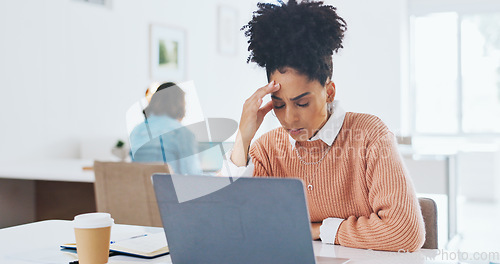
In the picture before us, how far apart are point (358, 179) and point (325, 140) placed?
11 centimetres

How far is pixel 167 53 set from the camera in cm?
417

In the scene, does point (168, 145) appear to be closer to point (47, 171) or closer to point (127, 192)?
point (127, 192)

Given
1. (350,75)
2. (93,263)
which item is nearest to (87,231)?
(93,263)

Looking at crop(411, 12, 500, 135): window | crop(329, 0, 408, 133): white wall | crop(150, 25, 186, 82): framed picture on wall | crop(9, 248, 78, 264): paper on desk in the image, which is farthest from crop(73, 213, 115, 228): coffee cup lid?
crop(411, 12, 500, 135): window

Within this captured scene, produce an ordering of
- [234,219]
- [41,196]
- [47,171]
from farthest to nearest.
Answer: [41,196] → [47,171] → [234,219]

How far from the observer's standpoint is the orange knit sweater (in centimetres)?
109

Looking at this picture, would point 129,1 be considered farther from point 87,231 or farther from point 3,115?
point 87,231

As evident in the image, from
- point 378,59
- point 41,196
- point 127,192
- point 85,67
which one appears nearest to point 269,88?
point 127,192

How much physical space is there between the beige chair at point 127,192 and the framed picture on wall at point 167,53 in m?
1.95

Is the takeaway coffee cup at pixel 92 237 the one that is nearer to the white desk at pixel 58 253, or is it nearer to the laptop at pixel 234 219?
the white desk at pixel 58 253

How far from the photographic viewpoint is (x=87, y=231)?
3.17 ft

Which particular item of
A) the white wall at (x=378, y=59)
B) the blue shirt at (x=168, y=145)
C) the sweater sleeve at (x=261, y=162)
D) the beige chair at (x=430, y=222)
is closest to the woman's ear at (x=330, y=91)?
the sweater sleeve at (x=261, y=162)

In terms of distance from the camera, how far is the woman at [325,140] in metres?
1.10

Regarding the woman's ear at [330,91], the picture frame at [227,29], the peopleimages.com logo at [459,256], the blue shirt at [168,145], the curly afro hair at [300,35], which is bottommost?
the peopleimages.com logo at [459,256]
